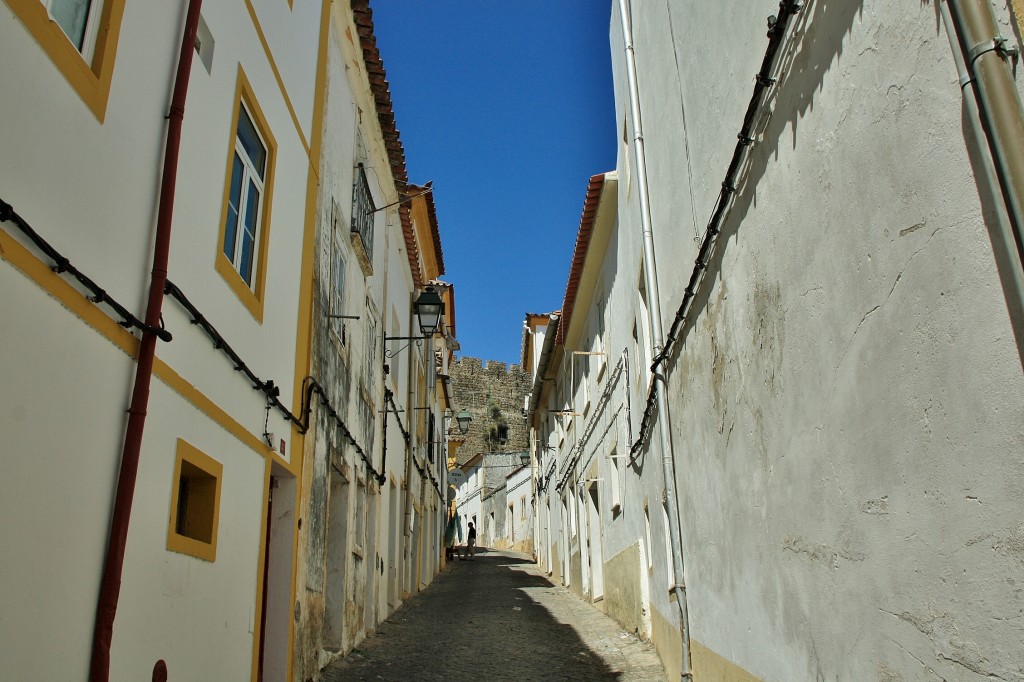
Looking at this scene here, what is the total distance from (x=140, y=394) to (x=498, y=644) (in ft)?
22.1

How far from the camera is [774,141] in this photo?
4352 mm

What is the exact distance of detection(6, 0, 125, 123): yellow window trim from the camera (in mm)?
3197

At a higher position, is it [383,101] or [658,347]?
[383,101]

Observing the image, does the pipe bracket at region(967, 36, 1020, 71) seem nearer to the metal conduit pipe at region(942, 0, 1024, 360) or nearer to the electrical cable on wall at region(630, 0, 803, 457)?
the metal conduit pipe at region(942, 0, 1024, 360)

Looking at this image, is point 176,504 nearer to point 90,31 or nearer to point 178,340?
point 178,340

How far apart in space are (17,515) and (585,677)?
5.82 metres

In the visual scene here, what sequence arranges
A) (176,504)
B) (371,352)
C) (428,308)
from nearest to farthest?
(176,504)
(428,308)
(371,352)

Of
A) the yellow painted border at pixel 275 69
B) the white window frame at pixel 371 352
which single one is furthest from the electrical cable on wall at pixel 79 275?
the white window frame at pixel 371 352

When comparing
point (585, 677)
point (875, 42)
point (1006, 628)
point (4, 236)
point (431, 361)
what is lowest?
point (585, 677)

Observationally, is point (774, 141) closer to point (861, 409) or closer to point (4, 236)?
point (861, 409)

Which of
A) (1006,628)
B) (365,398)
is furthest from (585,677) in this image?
(1006,628)

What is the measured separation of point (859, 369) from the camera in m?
3.35

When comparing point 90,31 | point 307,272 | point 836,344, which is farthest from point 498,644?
point 90,31

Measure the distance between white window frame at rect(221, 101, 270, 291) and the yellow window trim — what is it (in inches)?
69.5
